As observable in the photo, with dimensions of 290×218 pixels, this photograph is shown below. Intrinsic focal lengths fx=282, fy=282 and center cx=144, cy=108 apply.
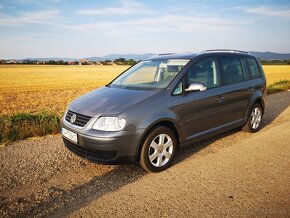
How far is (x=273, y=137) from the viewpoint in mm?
6184

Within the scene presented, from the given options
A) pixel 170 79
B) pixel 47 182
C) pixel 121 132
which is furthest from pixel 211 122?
pixel 47 182

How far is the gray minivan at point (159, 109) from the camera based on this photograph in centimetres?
403

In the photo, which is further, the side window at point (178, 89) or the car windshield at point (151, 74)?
the car windshield at point (151, 74)

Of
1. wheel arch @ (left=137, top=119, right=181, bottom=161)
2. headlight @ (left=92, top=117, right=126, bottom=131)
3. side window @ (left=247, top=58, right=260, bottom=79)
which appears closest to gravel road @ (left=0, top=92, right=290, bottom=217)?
wheel arch @ (left=137, top=119, right=181, bottom=161)

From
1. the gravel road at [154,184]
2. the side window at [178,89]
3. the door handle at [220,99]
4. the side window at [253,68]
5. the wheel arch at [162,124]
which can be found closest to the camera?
the gravel road at [154,184]

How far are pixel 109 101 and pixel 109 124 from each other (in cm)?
52

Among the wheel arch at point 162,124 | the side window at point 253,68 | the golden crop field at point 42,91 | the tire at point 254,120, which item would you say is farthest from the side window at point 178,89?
the golden crop field at point 42,91

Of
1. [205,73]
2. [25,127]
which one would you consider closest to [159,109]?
[205,73]

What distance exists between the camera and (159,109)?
14.0 feet

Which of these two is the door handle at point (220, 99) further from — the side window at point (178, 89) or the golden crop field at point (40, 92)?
the golden crop field at point (40, 92)

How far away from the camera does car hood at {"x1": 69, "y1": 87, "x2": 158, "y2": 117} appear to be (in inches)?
163

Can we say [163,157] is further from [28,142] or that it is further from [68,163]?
[28,142]

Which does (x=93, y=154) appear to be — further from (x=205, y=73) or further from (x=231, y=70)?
(x=231, y=70)

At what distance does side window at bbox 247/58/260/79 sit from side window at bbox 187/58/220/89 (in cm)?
155
